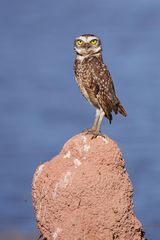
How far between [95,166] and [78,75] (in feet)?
7.61

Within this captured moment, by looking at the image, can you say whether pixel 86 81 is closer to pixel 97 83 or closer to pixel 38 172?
pixel 97 83

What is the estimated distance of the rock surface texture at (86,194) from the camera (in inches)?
315

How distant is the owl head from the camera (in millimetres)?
10188

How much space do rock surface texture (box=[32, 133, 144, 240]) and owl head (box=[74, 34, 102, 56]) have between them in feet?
7.11

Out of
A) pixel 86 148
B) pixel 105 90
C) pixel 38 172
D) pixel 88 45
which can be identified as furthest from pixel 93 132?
pixel 88 45

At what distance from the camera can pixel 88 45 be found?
10188 mm

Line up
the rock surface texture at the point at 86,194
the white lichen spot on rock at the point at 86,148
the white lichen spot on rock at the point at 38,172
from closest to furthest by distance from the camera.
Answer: the rock surface texture at the point at 86,194, the white lichen spot on rock at the point at 86,148, the white lichen spot on rock at the point at 38,172

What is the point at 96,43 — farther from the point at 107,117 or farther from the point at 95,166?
the point at 95,166

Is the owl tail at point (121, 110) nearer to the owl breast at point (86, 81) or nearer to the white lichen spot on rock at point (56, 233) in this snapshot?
the owl breast at point (86, 81)

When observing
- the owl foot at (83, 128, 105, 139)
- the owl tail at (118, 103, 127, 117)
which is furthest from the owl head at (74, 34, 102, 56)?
the owl foot at (83, 128, 105, 139)

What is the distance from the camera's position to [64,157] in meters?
8.38

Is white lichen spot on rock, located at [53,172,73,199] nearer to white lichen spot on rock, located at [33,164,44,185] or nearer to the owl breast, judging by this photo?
white lichen spot on rock, located at [33,164,44,185]

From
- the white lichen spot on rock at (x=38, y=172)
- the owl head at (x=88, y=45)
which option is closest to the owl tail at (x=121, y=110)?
the owl head at (x=88, y=45)

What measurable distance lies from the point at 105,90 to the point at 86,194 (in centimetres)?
231
